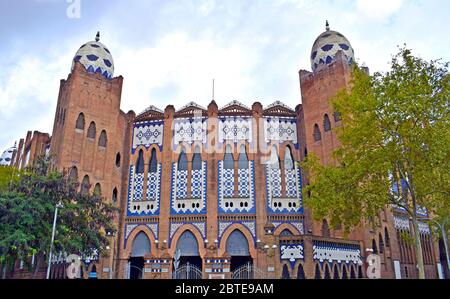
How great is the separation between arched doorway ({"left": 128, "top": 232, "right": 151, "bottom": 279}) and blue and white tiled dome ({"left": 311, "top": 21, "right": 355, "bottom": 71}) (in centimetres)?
1516

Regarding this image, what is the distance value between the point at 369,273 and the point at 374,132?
9730 mm

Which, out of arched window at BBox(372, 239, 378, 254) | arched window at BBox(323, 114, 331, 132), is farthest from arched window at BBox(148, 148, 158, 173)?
arched window at BBox(372, 239, 378, 254)

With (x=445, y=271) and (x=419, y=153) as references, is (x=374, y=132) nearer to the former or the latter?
(x=419, y=153)

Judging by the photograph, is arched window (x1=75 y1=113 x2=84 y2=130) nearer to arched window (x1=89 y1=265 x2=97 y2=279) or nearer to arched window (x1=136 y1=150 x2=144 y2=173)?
arched window (x1=136 y1=150 x2=144 y2=173)

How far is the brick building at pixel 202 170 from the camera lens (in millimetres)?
21963

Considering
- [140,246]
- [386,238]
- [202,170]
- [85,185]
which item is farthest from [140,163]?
[386,238]

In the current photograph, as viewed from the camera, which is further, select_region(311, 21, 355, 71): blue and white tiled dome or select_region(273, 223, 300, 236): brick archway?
select_region(311, 21, 355, 71): blue and white tiled dome

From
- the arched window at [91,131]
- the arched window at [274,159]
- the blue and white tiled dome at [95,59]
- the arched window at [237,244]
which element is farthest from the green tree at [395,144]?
the blue and white tiled dome at [95,59]

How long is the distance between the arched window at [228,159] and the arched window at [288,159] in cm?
343

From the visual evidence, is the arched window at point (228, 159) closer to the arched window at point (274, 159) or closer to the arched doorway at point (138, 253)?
the arched window at point (274, 159)

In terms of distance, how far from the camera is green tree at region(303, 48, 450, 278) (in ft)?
38.5

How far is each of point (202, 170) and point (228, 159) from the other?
5.90 feet
